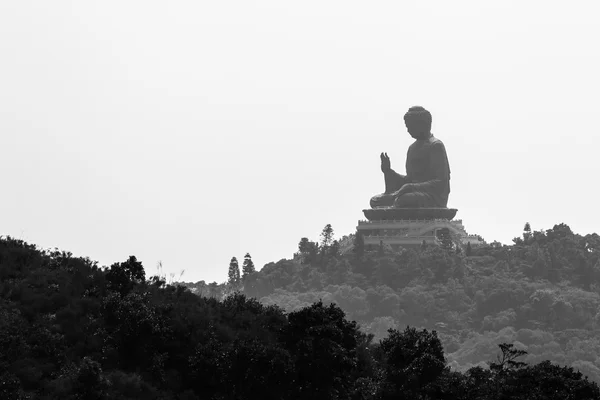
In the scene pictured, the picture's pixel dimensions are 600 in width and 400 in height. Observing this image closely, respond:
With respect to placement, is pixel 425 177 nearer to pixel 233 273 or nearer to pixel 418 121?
pixel 418 121

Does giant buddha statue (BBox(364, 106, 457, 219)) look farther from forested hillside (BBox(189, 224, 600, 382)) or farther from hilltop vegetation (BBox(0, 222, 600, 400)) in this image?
hilltop vegetation (BBox(0, 222, 600, 400))

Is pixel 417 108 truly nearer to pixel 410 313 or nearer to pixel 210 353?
pixel 410 313

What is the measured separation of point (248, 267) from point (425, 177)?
20.0 metres

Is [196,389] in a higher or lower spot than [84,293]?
lower

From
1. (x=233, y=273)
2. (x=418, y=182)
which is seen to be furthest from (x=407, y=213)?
(x=233, y=273)

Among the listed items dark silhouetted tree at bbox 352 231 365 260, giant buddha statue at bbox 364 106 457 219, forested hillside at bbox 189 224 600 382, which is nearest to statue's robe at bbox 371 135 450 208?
giant buddha statue at bbox 364 106 457 219

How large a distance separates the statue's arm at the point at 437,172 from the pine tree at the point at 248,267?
64.0 feet

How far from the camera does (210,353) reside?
198ft

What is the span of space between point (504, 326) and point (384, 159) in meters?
19.3

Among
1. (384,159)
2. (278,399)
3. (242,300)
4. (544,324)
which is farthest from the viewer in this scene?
(384,159)

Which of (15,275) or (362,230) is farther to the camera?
(362,230)

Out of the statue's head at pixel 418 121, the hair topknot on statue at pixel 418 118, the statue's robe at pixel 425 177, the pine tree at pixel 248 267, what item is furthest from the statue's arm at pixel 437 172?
the pine tree at pixel 248 267

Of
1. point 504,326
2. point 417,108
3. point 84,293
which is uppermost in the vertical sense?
point 417,108

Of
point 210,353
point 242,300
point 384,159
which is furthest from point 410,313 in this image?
point 210,353
